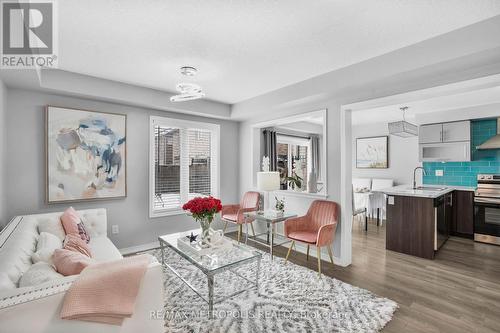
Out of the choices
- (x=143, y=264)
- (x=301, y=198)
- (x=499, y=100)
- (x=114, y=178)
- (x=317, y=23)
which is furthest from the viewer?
(x=499, y=100)

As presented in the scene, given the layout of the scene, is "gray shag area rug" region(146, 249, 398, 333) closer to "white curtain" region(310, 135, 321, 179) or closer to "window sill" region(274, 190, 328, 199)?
"window sill" region(274, 190, 328, 199)

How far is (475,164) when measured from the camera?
500cm

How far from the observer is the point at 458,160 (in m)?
4.99

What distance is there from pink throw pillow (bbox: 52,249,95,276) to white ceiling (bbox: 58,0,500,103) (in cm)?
187

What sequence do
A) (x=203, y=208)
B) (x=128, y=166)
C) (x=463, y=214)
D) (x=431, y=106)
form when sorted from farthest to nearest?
(x=431, y=106) → (x=463, y=214) → (x=128, y=166) → (x=203, y=208)

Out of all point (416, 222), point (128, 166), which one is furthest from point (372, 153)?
point (128, 166)

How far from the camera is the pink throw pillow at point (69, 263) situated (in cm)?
155

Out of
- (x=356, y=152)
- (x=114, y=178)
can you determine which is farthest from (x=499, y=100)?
(x=114, y=178)

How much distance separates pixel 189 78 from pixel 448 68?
3.06m

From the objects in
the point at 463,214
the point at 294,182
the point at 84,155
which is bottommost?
the point at 463,214

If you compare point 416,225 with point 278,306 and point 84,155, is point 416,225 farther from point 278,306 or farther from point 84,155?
point 84,155

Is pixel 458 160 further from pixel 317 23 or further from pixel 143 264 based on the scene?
pixel 143 264

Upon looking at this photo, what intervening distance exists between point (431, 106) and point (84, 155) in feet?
20.8

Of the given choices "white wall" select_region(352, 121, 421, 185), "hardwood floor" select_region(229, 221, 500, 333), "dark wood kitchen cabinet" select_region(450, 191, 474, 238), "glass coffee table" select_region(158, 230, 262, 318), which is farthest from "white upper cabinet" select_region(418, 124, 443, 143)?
"glass coffee table" select_region(158, 230, 262, 318)
